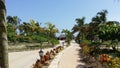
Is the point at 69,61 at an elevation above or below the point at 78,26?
below

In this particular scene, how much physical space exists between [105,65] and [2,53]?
34.1 feet

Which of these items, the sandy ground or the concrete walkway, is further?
the sandy ground

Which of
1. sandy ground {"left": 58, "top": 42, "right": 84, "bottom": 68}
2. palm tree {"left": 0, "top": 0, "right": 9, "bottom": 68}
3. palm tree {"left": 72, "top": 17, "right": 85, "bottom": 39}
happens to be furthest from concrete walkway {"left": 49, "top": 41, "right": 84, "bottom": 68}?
palm tree {"left": 72, "top": 17, "right": 85, "bottom": 39}

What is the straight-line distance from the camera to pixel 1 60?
3.88m

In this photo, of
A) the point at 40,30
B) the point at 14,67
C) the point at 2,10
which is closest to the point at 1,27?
the point at 2,10

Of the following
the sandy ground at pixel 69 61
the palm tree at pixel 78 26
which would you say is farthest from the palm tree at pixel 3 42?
the palm tree at pixel 78 26

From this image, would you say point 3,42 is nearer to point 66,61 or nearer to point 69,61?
point 66,61

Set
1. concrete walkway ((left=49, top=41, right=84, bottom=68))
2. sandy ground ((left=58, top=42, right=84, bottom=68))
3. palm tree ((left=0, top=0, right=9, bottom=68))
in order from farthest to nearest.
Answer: sandy ground ((left=58, top=42, right=84, bottom=68)) → concrete walkway ((left=49, top=41, right=84, bottom=68)) → palm tree ((left=0, top=0, right=9, bottom=68))

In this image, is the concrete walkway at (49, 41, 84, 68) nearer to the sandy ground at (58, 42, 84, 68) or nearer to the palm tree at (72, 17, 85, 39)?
the sandy ground at (58, 42, 84, 68)

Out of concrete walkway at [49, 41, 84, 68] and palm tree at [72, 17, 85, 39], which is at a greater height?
palm tree at [72, 17, 85, 39]

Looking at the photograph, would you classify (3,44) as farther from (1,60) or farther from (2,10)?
(2,10)

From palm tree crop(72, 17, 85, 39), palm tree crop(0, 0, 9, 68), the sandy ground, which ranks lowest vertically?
the sandy ground

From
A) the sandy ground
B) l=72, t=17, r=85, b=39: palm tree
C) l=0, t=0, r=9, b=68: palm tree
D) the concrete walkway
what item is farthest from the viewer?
l=72, t=17, r=85, b=39: palm tree

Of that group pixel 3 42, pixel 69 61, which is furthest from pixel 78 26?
pixel 3 42
